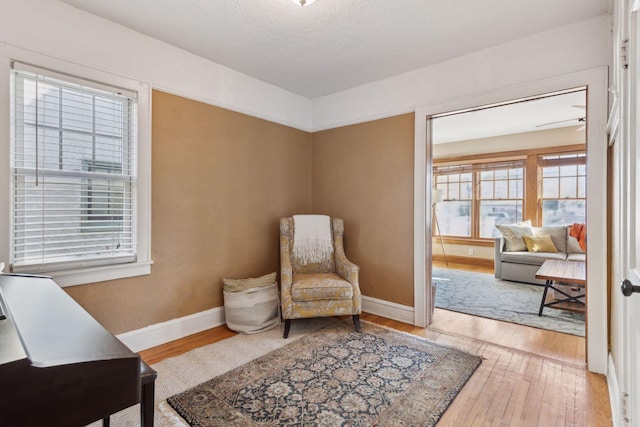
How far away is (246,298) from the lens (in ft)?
9.40

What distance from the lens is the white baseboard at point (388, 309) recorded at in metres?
3.19

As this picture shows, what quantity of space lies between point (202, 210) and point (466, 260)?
18.1 ft

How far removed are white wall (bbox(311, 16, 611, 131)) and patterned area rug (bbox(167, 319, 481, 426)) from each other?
2.22m

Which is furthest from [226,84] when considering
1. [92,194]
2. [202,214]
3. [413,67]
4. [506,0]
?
[506,0]

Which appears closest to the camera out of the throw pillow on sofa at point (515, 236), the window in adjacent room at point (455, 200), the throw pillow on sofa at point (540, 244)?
the throw pillow on sofa at point (540, 244)

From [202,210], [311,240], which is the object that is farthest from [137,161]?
[311,240]

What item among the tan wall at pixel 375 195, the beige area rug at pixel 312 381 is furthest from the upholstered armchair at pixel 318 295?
the tan wall at pixel 375 195

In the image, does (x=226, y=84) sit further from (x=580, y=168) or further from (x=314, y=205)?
(x=580, y=168)

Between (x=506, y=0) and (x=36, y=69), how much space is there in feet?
9.98

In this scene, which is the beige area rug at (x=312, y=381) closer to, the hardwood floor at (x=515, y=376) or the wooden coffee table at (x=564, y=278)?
the hardwood floor at (x=515, y=376)

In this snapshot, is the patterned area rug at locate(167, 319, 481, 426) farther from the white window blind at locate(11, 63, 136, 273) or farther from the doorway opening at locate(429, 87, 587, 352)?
the doorway opening at locate(429, 87, 587, 352)

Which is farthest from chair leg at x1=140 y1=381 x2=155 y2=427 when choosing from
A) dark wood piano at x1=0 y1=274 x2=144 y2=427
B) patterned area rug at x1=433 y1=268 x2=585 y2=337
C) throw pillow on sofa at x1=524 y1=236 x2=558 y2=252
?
throw pillow on sofa at x1=524 y1=236 x2=558 y2=252

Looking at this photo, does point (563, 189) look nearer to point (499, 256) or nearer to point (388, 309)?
point (499, 256)

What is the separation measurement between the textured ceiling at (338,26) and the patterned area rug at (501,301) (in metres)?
2.64
